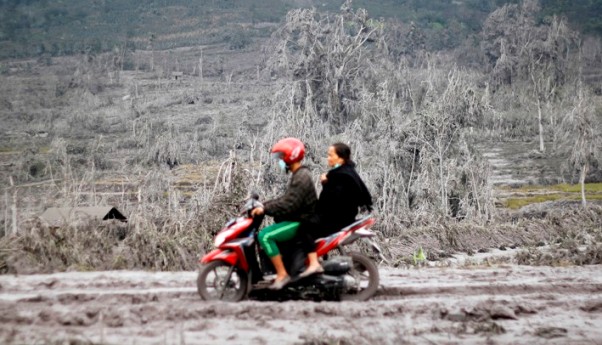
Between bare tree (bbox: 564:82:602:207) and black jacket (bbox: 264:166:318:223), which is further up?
black jacket (bbox: 264:166:318:223)

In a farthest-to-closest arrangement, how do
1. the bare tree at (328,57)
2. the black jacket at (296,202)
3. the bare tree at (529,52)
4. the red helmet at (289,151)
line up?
1. the bare tree at (529,52)
2. the bare tree at (328,57)
3. the red helmet at (289,151)
4. the black jacket at (296,202)

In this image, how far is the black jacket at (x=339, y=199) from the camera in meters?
8.44

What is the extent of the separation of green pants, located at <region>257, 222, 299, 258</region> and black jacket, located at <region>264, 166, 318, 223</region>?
0.27ft

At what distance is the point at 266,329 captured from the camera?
6.94m

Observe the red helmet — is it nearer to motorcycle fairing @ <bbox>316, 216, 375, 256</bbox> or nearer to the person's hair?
the person's hair

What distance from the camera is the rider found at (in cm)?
816

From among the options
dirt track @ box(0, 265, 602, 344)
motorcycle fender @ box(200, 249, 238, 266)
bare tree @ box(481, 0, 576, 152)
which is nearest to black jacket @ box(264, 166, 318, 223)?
motorcycle fender @ box(200, 249, 238, 266)

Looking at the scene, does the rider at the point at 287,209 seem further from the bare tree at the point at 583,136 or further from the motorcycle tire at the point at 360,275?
the bare tree at the point at 583,136

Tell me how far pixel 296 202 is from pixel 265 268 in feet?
2.71

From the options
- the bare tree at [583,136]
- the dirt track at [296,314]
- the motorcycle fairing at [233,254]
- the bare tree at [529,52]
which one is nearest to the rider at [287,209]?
the motorcycle fairing at [233,254]

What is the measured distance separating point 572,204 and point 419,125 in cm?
1616

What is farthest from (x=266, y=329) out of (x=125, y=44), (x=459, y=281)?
(x=125, y=44)

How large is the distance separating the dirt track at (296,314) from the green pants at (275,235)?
1.94ft

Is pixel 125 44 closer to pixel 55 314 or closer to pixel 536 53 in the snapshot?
pixel 536 53
